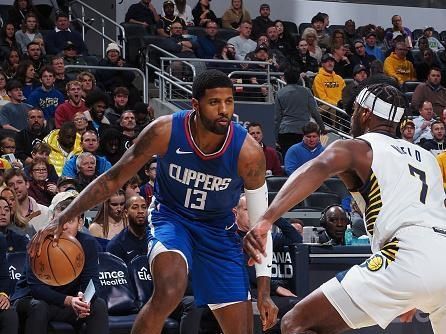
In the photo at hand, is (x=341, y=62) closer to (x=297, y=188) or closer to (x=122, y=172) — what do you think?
(x=122, y=172)

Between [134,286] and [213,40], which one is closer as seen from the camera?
[134,286]

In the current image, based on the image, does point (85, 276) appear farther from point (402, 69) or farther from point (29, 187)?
point (402, 69)

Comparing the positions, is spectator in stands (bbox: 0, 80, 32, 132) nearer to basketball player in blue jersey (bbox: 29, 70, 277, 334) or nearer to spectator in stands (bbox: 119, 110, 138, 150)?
spectator in stands (bbox: 119, 110, 138, 150)

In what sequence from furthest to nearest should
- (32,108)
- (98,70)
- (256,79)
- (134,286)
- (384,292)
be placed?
(256,79)
(98,70)
(32,108)
(134,286)
(384,292)

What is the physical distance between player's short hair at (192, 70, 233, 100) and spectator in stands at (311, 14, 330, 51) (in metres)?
12.1

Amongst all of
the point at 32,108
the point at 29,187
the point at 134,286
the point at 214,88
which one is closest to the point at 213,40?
the point at 32,108

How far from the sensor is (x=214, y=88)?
5.87 meters

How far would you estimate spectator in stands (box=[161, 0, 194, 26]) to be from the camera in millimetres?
17183

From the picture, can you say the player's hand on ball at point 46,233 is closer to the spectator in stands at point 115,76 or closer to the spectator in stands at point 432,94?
the spectator in stands at point 115,76

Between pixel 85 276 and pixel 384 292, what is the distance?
4.15m

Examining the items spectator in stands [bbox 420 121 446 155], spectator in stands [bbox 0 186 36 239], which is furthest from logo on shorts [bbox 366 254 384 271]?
spectator in stands [bbox 420 121 446 155]

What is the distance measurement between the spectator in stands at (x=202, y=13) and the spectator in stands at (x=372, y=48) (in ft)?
9.68

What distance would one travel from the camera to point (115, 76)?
47.9ft

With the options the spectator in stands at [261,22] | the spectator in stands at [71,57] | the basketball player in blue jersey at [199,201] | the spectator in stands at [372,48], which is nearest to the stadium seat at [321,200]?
the spectator in stands at [71,57]
